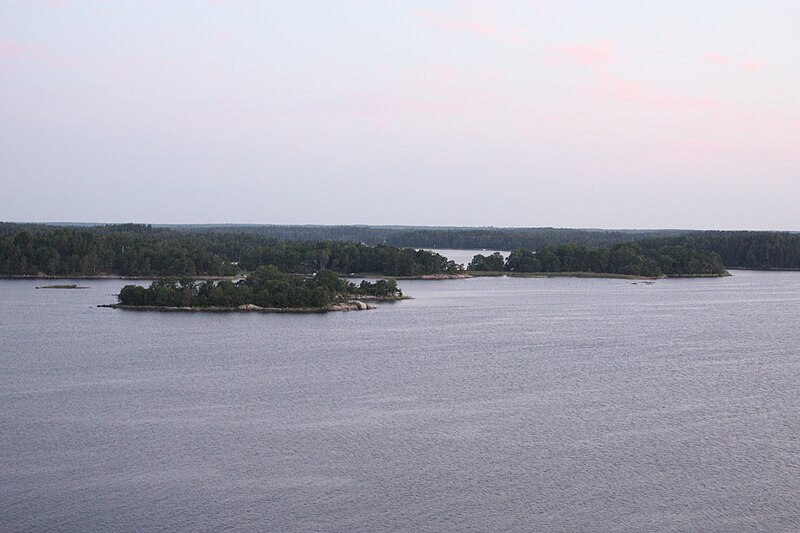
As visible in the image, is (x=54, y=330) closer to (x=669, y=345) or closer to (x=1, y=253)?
(x=669, y=345)

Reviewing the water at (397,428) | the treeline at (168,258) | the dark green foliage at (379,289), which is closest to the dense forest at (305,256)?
the treeline at (168,258)

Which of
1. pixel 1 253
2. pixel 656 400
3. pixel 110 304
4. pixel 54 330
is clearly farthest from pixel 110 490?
pixel 1 253

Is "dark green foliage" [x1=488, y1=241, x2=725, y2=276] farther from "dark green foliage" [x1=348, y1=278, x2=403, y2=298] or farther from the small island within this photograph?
the small island

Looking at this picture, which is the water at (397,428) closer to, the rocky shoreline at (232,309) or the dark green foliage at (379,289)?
the rocky shoreline at (232,309)

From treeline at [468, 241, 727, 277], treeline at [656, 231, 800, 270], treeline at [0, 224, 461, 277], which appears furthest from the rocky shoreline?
treeline at [656, 231, 800, 270]

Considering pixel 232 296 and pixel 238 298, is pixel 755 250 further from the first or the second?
pixel 232 296

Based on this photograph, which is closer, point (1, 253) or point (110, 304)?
point (110, 304)

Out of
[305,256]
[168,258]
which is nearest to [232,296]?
[168,258]
